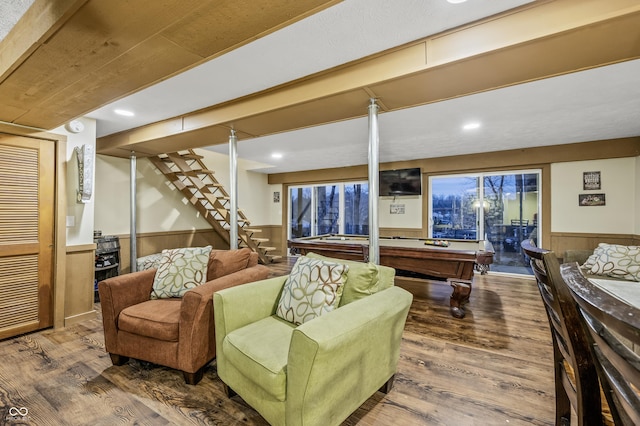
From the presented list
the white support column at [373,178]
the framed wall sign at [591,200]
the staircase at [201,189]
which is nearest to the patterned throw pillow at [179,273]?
the white support column at [373,178]

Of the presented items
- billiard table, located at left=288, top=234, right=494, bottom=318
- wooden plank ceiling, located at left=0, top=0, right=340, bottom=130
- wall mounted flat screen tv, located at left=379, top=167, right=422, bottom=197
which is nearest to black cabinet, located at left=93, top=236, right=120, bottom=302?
wooden plank ceiling, located at left=0, top=0, right=340, bottom=130

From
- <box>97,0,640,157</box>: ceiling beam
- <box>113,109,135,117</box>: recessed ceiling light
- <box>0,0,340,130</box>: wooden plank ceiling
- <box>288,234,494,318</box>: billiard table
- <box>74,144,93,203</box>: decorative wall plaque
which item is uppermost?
<box>113,109,135,117</box>: recessed ceiling light

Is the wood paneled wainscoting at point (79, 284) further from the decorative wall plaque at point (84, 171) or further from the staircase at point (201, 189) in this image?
the staircase at point (201, 189)

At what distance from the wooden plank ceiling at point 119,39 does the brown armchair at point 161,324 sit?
4.70 ft

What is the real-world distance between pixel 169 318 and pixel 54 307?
196 cm

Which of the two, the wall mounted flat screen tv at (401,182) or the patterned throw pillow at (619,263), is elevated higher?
the wall mounted flat screen tv at (401,182)

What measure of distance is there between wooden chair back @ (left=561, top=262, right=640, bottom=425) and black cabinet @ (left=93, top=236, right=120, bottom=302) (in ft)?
15.6

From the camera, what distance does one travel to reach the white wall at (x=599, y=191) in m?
4.29

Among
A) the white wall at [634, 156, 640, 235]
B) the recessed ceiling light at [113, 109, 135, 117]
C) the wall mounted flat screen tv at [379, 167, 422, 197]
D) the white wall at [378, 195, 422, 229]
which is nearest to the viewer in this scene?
the recessed ceiling light at [113, 109, 135, 117]

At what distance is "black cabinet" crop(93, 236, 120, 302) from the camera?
3.77m

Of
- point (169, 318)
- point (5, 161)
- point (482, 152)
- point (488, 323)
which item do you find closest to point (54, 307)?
point (5, 161)

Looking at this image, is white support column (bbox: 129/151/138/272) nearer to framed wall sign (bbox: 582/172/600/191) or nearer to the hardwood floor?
the hardwood floor

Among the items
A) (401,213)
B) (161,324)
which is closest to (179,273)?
(161,324)

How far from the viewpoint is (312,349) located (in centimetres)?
119
